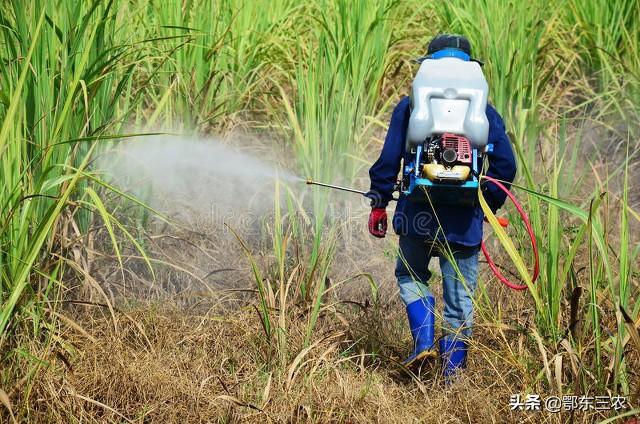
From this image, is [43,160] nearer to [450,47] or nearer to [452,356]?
[450,47]

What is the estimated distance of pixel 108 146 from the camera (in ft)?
13.8

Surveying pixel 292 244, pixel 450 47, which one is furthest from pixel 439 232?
pixel 292 244

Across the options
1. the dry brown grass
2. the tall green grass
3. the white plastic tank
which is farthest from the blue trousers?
the tall green grass

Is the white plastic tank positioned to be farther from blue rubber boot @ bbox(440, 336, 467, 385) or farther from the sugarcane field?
blue rubber boot @ bbox(440, 336, 467, 385)

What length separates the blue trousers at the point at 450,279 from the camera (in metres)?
3.73

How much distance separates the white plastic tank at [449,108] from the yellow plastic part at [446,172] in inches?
4.0

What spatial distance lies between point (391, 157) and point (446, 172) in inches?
14.3

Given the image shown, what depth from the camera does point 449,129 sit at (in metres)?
3.38

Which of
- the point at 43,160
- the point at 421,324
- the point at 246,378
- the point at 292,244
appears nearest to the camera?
the point at 43,160

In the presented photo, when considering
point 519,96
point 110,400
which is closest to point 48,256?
point 110,400

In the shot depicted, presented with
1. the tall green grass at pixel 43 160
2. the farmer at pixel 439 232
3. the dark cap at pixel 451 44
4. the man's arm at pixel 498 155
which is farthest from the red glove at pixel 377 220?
the tall green grass at pixel 43 160

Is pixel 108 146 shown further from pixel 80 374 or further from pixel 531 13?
pixel 531 13

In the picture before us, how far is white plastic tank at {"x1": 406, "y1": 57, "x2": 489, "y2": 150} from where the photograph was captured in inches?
133

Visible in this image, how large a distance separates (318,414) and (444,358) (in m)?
0.58
